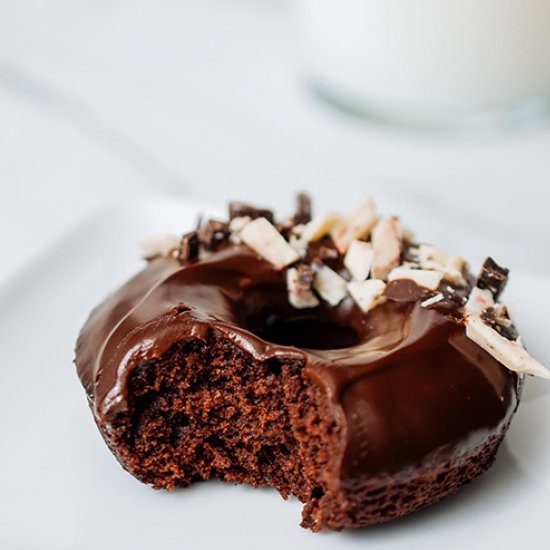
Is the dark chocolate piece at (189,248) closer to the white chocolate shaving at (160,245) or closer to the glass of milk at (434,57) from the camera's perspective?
the white chocolate shaving at (160,245)

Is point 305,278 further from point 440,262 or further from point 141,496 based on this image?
point 141,496

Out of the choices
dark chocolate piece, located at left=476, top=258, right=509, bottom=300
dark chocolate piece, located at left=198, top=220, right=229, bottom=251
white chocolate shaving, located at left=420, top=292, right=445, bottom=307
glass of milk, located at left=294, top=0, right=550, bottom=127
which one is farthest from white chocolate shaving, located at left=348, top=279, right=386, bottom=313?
glass of milk, located at left=294, top=0, right=550, bottom=127

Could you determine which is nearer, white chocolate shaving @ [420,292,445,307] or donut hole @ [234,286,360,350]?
white chocolate shaving @ [420,292,445,307]

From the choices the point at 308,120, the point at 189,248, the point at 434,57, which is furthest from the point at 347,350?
the point at 308,120

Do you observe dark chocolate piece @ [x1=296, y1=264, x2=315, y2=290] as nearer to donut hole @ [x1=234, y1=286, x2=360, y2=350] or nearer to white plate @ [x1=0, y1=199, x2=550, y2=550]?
Answer: donut hole @ [x1=234, y1=286, x2=360, y2=350]

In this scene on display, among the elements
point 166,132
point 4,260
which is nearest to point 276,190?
point 166,132

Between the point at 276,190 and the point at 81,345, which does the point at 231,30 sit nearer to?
the point at 276,190

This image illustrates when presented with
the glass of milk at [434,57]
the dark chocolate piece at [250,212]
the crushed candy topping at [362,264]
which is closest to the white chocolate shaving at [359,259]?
the crushed candy topping at [362,264]
